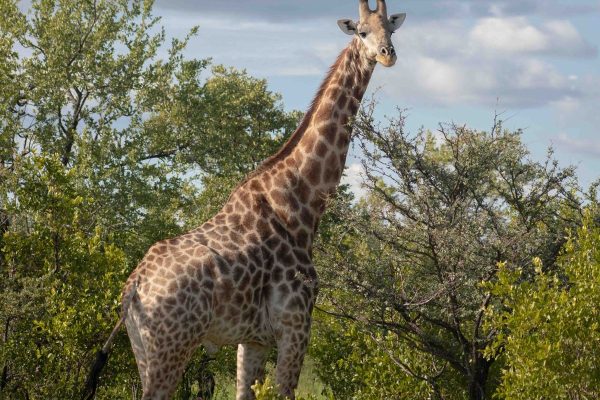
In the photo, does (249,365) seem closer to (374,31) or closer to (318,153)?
(318,153)

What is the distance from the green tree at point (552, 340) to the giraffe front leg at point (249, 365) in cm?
295

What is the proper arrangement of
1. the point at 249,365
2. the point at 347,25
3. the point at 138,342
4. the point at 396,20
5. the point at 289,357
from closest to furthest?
the point at 138,342, the point at 289,357, the point at 249,365, the point at 347,25, the point at 396,20

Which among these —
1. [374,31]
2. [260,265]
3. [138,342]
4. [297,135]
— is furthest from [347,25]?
[138,342]

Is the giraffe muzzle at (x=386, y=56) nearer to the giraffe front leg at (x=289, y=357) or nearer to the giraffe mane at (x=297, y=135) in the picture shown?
the giraffe mane at (x=297, y=135)

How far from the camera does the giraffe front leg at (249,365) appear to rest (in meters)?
10.8

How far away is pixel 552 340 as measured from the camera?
8734 millimetres

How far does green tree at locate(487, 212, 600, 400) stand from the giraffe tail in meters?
3.68

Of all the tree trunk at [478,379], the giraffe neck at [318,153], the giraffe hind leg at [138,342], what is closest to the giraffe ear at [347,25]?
the giraffe neck at [318,153]

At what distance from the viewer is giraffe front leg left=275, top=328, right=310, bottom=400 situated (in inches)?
399

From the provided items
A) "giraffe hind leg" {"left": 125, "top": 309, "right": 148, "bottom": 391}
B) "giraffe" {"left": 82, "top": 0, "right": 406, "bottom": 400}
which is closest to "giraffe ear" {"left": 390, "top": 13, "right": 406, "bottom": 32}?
"giraffe" {"left": 82, "top": 0, "right": 406, "bottom": 400}

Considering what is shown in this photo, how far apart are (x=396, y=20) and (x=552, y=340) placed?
4636mm

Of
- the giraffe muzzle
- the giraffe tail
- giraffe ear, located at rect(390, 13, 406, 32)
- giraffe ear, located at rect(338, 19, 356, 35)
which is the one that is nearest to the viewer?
the giraffe tail

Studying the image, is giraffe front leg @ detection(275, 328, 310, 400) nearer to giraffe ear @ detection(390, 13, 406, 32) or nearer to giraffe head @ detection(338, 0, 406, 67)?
giraffe head @ detection(338, 0, 406, 67)

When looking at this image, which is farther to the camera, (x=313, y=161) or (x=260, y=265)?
(x=313, y=161)
